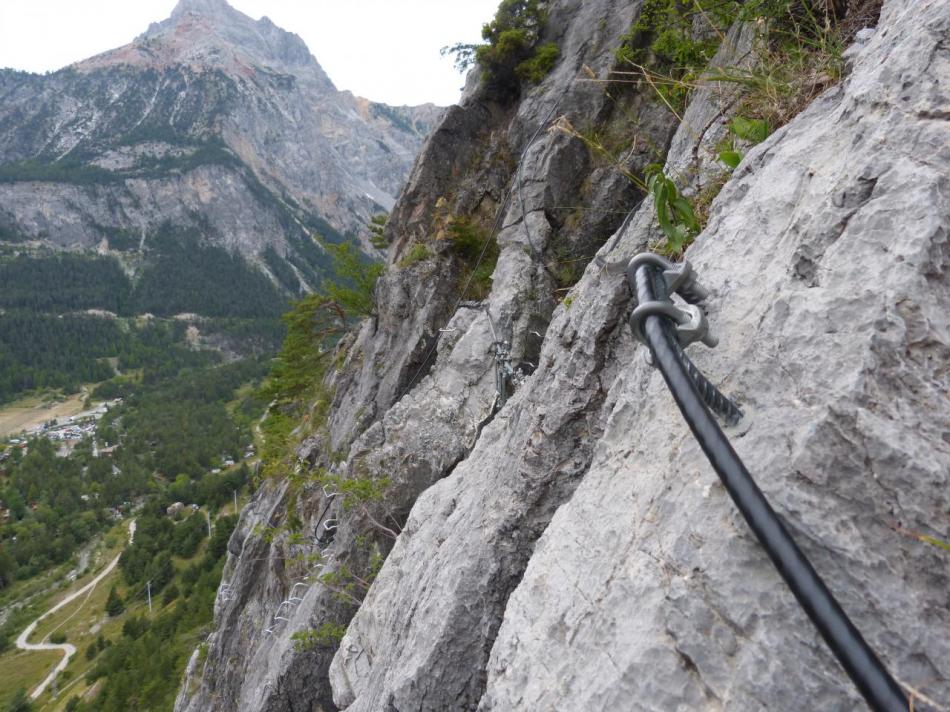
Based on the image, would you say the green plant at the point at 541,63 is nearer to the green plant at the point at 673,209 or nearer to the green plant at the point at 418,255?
the green plant at the point at 418,255

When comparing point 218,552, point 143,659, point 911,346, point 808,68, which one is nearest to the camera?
point 911,346

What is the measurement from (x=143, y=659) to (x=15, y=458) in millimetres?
89957

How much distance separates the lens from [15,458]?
102 metres

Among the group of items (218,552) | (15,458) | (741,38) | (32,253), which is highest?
(741,38)

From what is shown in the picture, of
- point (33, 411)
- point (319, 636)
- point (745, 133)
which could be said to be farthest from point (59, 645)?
point (33, 411)

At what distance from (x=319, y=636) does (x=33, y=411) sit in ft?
533

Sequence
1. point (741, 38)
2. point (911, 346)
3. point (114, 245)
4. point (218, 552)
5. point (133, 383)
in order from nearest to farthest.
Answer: point (911, 346) → point (741, 38) → point (218, 552) → point (133, 383) → point (114, 245)

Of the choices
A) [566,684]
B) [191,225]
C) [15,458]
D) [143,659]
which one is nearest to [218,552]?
[143,659]

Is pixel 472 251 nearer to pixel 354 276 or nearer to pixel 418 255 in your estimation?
pixel 418 255

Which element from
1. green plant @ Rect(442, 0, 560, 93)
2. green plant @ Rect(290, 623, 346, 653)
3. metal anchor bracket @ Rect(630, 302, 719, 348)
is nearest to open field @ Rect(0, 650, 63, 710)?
green plant @ Rect(290, 623, 346, 653)

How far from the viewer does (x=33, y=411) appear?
12600cm

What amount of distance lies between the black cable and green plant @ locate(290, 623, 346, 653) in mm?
7361

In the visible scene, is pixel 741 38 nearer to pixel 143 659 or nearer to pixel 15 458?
pixel 143 659

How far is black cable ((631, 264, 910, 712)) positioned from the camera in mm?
950
